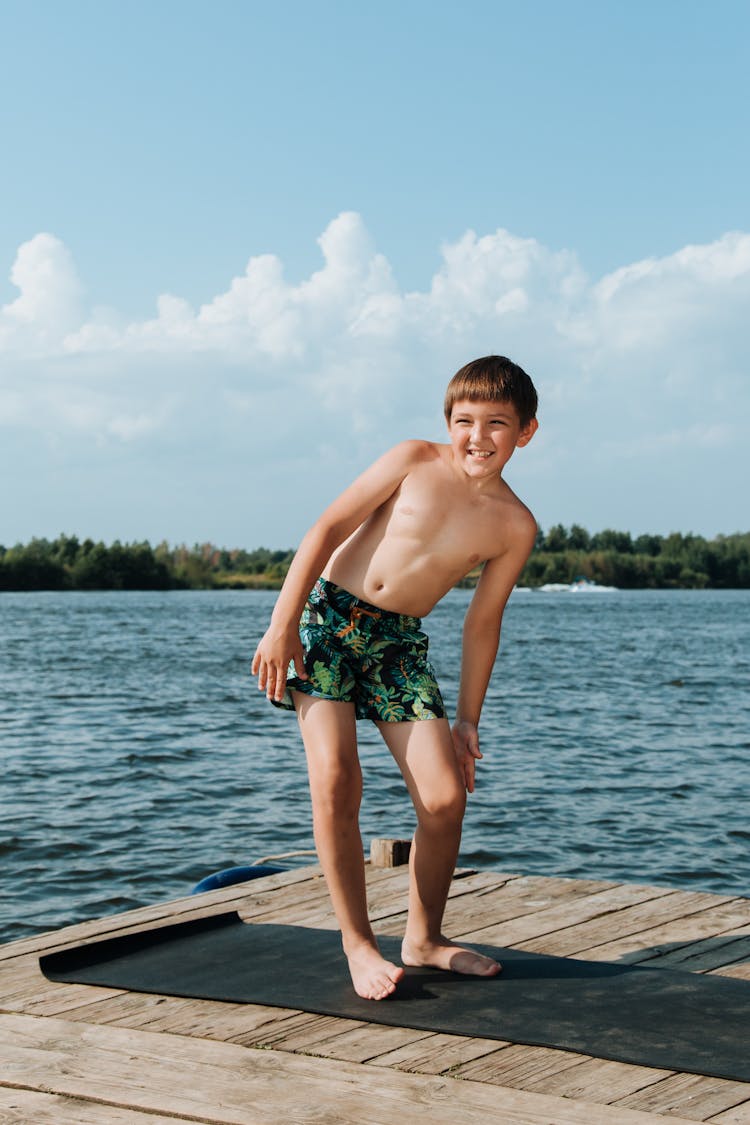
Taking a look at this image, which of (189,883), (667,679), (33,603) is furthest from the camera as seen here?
(33,603)

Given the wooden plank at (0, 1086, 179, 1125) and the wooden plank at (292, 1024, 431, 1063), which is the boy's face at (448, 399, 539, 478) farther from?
the wooden plank at (0, 1086, 179, 1125)

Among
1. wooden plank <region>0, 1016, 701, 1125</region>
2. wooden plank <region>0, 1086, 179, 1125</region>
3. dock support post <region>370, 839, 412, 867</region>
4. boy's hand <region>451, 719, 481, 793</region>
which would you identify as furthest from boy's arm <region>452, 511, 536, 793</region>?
dock support post <region>370, 839, 412, 867</region>

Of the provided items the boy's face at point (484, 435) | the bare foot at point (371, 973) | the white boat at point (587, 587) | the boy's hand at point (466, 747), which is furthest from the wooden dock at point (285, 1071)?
the white boat at point (587, 587)

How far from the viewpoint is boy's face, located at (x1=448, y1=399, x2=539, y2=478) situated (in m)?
3.70

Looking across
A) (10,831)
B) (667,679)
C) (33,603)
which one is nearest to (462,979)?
(10,831)

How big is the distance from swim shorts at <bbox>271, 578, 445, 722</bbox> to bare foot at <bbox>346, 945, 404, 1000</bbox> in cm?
73

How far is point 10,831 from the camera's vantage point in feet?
34.9

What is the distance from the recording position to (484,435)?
373 centimetres

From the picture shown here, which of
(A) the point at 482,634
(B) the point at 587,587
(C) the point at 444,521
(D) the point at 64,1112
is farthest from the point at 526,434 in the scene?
(B) the point at 587,587

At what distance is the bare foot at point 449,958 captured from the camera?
12.3ft

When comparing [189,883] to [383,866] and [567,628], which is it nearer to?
[383,866]

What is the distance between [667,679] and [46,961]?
25.1 metres

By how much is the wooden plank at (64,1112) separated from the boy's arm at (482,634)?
1.47 m

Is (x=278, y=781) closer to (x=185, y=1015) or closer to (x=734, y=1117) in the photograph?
(x=185, y=1015)
